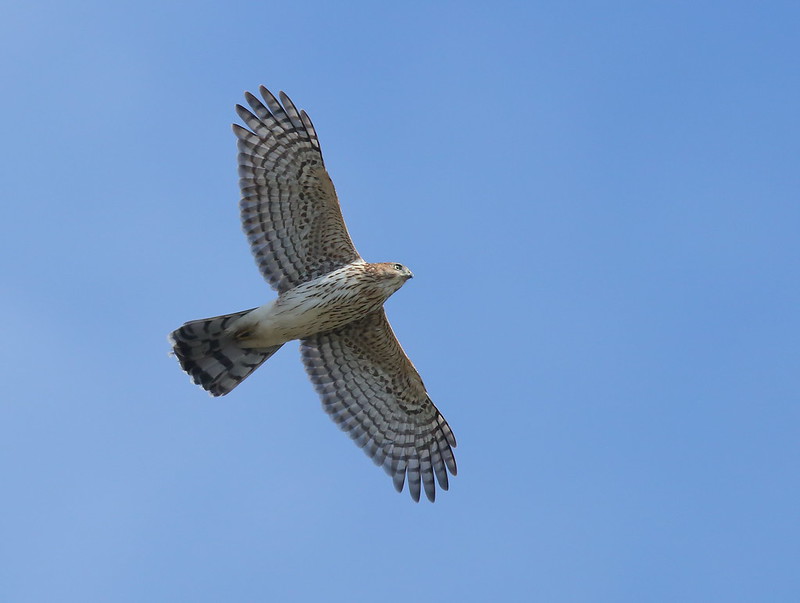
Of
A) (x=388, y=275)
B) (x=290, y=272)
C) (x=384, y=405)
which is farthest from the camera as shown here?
(x=384, y=405)

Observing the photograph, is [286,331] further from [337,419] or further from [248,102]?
[248,102]

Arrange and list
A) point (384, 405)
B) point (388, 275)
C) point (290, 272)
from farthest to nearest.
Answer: point (384, 405)
point (290, 272)
point (388, 275)

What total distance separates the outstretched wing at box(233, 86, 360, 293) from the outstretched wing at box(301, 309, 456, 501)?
1.08m

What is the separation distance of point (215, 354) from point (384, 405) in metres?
Answer: 2.06

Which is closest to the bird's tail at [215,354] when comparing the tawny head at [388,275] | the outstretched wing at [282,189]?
the outstretched wing at [282,189]

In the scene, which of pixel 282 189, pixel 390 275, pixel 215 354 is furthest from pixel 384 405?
pixel 282 189

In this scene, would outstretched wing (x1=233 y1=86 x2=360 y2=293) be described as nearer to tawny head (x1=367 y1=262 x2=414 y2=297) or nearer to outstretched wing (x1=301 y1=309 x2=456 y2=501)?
tawny head (x1=367 y1=262 x2=414 y2=297)

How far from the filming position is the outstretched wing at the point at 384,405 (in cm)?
1511

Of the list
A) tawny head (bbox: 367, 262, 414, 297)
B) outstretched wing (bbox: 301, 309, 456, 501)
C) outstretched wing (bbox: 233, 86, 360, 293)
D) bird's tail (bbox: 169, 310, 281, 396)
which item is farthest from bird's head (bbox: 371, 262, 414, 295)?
bird's tail (bbox: 169, 310, 281, 396)

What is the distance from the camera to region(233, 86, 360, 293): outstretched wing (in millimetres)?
14273

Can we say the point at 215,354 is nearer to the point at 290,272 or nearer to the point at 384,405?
the point at 290,272

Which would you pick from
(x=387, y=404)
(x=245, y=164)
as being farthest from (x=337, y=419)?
(x=245, y=164)

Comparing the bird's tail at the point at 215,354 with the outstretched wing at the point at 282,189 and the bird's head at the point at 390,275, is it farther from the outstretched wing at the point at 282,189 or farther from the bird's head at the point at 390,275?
the bird's head at the point at 390,275

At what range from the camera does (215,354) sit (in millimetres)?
14578
